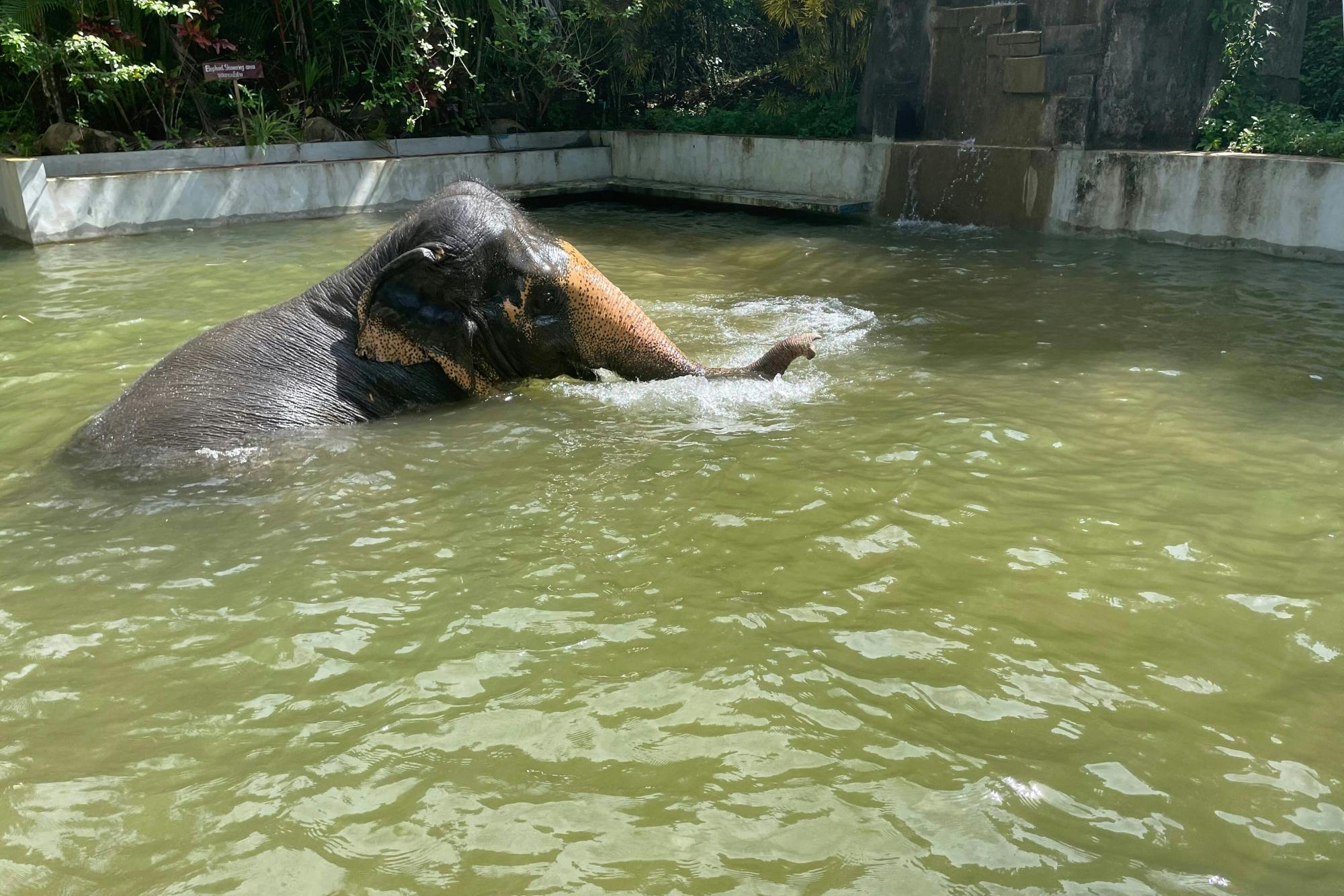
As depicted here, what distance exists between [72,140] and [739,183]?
26.8 feet

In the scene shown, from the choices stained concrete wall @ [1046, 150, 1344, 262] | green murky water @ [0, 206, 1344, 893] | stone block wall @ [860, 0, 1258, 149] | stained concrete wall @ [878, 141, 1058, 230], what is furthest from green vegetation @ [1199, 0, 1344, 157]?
green murky water @ [0, 206, 1344, 893]

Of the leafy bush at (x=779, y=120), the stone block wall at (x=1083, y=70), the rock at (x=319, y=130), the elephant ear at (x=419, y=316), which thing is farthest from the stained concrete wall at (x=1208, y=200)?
the rock at (x=319, y=130)

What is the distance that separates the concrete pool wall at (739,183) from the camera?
9828 millimetres

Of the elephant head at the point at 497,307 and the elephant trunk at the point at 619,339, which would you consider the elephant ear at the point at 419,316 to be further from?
the elephant trunk at the point at 619,339

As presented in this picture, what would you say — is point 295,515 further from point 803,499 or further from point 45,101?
point 45,101

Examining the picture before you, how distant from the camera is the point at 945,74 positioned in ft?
42.2

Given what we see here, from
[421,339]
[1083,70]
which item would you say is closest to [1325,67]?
[1083,70]

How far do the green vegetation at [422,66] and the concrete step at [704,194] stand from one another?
1056mm

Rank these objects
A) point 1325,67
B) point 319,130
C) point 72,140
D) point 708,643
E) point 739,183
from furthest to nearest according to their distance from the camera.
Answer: point 319,130, point 739,183, point 72,140, point 1325,67, point 708,643

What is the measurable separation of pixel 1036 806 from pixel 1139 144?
10391 millimetres

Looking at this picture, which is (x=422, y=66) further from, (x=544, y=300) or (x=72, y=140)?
(x=544, y=300)

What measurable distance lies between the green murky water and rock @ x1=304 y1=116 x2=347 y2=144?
9.62 meters

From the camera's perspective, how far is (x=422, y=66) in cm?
1559

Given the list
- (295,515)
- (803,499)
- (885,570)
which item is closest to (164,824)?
(295,515)
